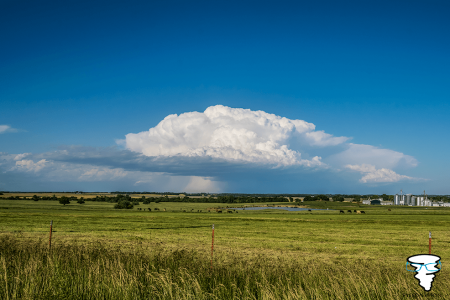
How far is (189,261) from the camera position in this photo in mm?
9461

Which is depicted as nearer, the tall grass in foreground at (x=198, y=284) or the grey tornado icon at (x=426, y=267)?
the grey tornado icon at (x=426, y=267)

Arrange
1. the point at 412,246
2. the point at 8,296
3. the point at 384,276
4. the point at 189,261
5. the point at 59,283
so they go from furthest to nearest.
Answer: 1. the point at 412,246
2. the point at 189,261
3. the point at 384,276
4. the point at 59,283
5. the point at 8,296

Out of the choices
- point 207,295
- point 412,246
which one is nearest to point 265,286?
point 207,295

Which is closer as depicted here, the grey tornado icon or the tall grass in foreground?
the grey tornado icon

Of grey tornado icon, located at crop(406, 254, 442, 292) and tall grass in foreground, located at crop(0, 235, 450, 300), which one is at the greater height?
grey tornado icon, located at crop(406, 254, 442, 292)

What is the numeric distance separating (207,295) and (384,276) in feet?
14.9

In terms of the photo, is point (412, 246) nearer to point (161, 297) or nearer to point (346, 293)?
point (346, 293)

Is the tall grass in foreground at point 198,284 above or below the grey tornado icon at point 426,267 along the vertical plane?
below

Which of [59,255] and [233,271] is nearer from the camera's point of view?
[233,271]

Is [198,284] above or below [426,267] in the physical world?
below

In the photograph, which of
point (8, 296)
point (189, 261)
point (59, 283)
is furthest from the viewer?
point (189, 261)

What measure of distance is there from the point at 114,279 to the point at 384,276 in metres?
6.47

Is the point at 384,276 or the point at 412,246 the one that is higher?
the point at 384,276

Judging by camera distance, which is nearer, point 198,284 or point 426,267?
point 426,267
